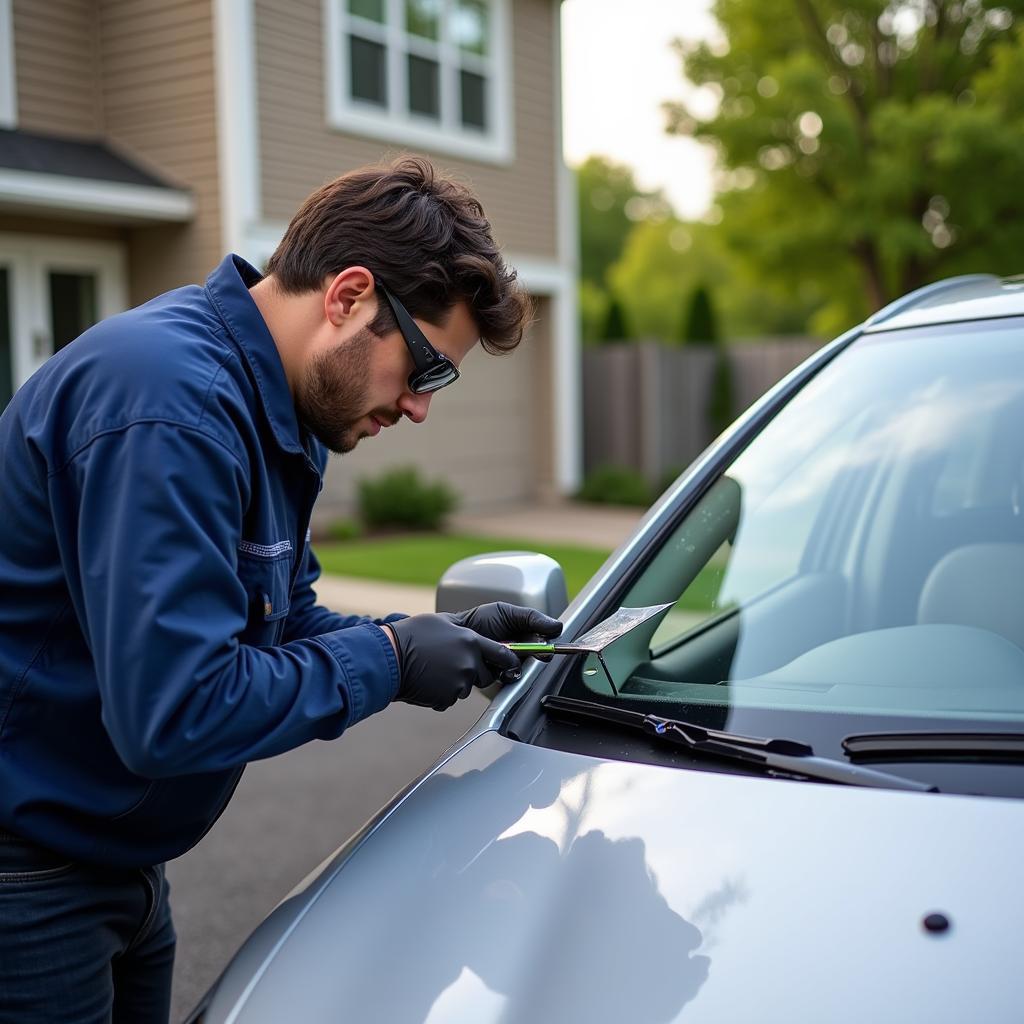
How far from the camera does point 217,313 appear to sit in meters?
1.65

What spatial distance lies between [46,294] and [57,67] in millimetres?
2062

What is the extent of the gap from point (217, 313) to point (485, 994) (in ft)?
3.05

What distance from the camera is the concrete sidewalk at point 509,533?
8.16m

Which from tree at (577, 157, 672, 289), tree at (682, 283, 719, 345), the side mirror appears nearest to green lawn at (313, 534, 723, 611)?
the side mirror

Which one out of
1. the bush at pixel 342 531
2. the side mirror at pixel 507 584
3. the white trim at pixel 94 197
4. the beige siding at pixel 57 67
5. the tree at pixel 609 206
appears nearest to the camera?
the side mirror at pixel 507 584

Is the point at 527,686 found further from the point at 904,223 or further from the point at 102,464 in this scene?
the point at 904,223

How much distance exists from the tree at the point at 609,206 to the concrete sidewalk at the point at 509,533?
57125mm

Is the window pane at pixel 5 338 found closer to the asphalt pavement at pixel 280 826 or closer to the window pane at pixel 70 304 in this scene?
the window pane at pixel 70 304

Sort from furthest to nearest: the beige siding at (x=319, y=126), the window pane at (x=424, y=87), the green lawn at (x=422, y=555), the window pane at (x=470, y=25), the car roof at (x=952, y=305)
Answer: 1. the window pane at (x=470, y=25)
2. the window pane at (x=424, y=87)
3. the beige siding at (x=319, y=126)
4. the green lawn at (x=422, y=555)
5. the car roof at (x=952, y=305)

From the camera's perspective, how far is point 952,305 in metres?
2.43

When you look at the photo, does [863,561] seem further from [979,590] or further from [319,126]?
[319,126]

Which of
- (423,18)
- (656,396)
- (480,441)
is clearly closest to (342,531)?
(480,441)

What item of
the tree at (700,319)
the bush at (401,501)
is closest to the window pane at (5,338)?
the bush at (401,501)

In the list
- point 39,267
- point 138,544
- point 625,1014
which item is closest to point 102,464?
point 138,544
